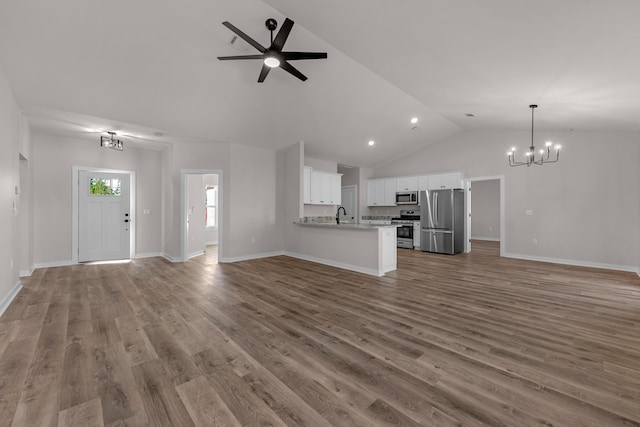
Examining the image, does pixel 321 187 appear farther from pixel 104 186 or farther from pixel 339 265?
pixel 104 186

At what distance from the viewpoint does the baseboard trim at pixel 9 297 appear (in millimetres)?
3117

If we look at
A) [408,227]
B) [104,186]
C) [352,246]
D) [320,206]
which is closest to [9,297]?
[104,186]

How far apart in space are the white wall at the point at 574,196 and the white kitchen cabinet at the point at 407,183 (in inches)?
58.1

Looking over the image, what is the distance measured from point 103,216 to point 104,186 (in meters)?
0.67

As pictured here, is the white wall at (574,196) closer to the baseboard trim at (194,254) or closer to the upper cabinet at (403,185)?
the upper cabinet at (403,185)

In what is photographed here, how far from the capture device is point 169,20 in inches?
119

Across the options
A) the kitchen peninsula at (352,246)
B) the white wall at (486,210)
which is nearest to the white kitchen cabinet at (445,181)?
the white wall at (486,210)

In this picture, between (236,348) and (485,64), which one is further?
(485,64)

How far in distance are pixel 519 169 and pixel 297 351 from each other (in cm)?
693

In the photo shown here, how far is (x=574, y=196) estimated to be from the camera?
588cm


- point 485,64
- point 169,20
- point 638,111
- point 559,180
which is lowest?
point 559,180

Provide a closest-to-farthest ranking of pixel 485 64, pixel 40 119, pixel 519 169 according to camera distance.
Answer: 1. pixel 485 64
2. pixel 40 119
3. pixel 519 169

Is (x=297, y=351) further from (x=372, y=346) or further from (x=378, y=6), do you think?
(x=378, y=6)

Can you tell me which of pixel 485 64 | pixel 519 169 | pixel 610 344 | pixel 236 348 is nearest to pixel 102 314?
pixel 236 348
